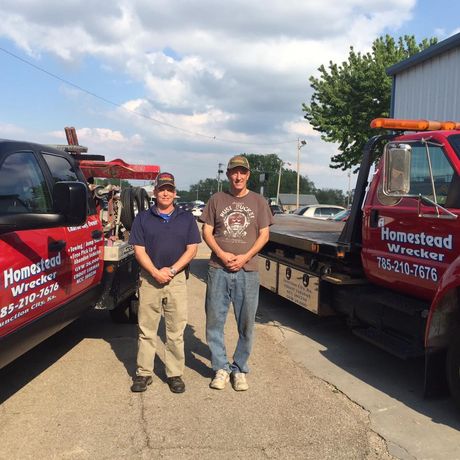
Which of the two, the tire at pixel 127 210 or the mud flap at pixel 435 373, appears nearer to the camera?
the mud flap at pixel 435 373

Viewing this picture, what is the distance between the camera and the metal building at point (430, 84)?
11.5 meters

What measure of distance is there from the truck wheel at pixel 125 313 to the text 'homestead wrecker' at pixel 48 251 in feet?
1.21

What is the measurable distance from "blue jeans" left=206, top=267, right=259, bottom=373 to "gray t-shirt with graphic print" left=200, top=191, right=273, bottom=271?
0.32ft

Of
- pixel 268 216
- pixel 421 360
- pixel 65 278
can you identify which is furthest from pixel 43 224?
pixel 421 360

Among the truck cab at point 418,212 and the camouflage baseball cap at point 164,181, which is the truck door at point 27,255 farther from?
the truck cab at point 418,212

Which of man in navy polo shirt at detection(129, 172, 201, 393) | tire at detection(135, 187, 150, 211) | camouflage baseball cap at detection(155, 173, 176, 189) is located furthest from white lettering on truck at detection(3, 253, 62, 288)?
tire at detection(135, 187, 150, 211)

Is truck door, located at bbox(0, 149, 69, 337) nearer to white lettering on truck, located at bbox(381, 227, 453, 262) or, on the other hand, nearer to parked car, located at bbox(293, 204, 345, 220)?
white lettering on truck, located at bbox(381, 227, 453, 262)

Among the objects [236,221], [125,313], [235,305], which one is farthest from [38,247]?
[125,313]

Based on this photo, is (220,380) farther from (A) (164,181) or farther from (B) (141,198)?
(B) (141,198)

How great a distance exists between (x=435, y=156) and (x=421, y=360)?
2236 mm

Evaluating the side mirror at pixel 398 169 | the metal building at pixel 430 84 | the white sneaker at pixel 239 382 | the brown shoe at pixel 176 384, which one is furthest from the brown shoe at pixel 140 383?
the metal building at pixel 430 84

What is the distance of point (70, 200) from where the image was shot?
3.19 metres

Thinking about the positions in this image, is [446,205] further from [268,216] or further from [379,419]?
[379,419]

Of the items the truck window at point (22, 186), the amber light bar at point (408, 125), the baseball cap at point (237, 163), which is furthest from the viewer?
the amber light bar at point (408, 125)
